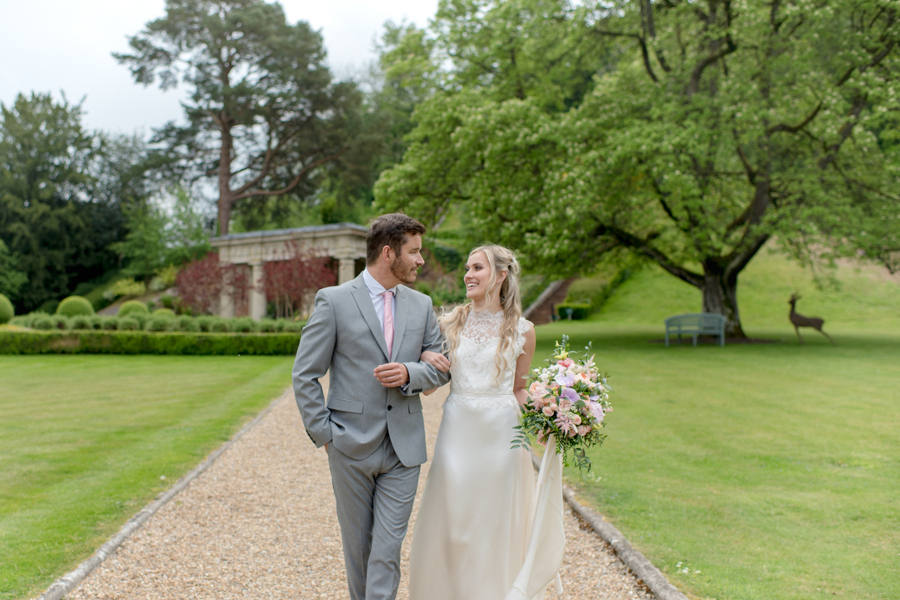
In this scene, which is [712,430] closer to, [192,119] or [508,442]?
[508,442]

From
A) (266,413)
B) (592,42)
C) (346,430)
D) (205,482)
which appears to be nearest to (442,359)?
(346,430)

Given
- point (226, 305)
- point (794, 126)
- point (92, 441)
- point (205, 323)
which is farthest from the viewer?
point (226, 305)

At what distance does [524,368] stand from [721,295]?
16720mm

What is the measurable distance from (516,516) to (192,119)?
3228cm

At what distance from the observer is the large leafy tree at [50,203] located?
38.5 metres

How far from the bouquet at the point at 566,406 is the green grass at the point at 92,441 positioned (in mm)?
3103

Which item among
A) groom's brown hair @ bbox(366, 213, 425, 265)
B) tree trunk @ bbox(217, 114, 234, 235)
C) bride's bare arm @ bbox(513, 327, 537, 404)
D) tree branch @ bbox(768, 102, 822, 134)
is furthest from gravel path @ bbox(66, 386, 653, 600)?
tree trunk @ bbox(217, 114, 234, 235)

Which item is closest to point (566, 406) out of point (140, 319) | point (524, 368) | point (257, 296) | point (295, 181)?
point (524, 368)

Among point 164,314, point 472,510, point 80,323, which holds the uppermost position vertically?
point 164,314

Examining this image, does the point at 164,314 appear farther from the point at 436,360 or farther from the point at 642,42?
the point at 436,360

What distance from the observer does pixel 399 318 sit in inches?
120

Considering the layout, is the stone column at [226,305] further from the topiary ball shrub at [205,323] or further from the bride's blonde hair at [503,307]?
the bride's blonde hair at [503,307]

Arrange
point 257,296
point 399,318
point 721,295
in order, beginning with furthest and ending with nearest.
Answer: point 257,296
point 721,295
point 399,318

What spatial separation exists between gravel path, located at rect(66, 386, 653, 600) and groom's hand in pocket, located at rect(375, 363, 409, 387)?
5.69 ft
